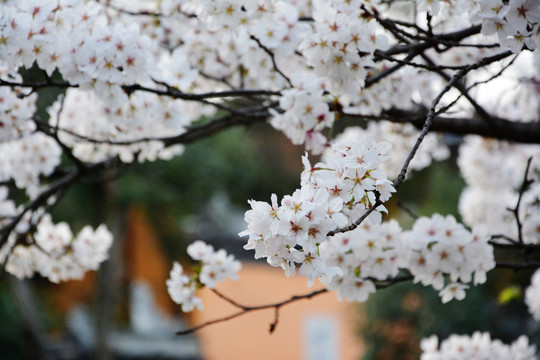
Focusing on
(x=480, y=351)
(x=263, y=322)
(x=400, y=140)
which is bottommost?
(x=480, y=351)

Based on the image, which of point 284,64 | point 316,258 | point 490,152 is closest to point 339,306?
point 490,152

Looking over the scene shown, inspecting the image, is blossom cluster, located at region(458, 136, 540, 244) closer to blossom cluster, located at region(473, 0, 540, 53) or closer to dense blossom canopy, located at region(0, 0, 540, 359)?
dense blossom canopy, located at region(0, 0, 540, 359)

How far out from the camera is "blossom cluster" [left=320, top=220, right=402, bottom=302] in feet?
7.71

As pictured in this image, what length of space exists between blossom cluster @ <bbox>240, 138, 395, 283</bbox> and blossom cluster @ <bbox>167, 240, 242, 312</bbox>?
1.00 m

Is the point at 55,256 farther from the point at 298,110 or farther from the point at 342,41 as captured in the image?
the point at 342,41

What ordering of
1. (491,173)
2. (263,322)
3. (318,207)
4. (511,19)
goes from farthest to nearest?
(263,322) → (491,173) → (511,19) → (318,207)

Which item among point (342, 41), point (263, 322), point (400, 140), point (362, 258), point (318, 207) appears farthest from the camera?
point (263, 322)

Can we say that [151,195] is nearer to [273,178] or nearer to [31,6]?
[273,178]

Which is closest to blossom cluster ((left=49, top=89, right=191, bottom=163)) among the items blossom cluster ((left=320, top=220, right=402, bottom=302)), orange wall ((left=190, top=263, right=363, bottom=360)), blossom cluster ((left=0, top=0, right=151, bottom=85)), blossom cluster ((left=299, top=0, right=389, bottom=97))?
blossom cluster ((left=0, top=0, right=151, bottom=85))

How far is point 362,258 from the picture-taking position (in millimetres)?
2361

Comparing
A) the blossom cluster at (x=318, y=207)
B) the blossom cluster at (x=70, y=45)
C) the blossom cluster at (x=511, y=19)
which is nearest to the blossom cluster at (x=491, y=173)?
the blossom cluster at (x=511, y=19)

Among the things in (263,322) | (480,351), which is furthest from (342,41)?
(263,322)

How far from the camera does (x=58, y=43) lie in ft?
7.02

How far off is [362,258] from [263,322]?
351 inches
